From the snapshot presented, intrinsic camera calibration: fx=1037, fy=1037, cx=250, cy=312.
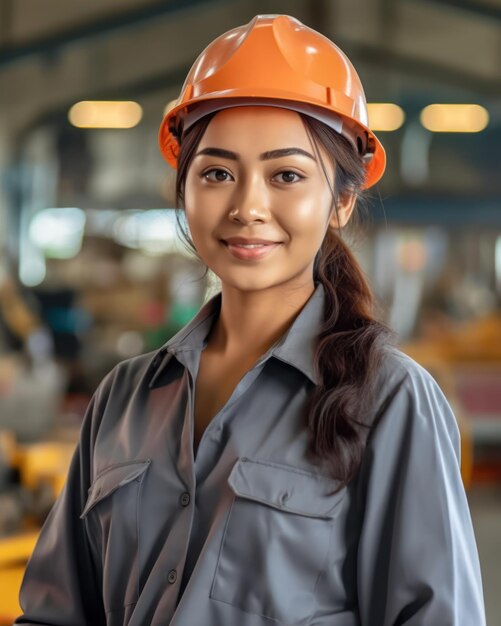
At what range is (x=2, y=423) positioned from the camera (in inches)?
287

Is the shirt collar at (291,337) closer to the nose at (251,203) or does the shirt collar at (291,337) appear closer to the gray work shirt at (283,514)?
the gray work shirt at (283,514)

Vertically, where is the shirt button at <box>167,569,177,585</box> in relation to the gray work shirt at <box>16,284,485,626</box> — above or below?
below

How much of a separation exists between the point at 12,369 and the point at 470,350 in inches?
164

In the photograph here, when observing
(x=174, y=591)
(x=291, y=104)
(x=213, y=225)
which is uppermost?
(x=291, y=104)

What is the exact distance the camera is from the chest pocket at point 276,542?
1287 millimetres

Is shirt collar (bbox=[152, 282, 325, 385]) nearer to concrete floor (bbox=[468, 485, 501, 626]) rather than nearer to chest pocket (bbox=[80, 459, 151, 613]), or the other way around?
chest pocket (bbox=[80, 459, 151, 613])

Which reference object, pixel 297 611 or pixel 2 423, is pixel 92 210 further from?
pixel 297 611

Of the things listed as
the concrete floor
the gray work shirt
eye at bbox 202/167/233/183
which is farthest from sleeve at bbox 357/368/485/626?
the concrete floor

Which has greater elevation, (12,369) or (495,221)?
(495,221)

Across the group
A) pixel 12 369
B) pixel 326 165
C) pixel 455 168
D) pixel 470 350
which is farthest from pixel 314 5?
pixel 326 165

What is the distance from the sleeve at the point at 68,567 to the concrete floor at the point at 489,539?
11.4ft

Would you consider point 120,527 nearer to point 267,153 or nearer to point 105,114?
point 267,153

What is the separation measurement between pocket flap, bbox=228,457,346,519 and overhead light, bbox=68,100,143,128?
11.1 metres

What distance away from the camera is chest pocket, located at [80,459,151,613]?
1.42 meters
